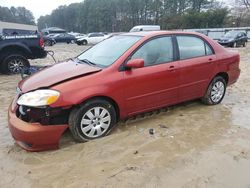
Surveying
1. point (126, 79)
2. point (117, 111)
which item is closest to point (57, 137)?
point (117, 111)

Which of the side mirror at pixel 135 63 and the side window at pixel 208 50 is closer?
the side mirror at pixel 135 63

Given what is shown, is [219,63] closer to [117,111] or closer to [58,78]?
[117,111]

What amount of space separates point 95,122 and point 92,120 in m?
0.07

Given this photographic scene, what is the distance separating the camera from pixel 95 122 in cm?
381

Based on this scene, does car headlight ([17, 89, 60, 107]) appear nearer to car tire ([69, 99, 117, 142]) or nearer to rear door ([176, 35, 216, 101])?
car tire ([69, 99, 117, 142])

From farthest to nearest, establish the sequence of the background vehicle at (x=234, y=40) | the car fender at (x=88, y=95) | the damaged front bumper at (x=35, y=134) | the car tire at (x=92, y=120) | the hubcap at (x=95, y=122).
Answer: the background vehicle at (x=234, y=40), the hubcap at (x=95, y=122), the car tire at (x=92, y=120), the car fender at (x=88, y=95), the damaged front bumper at (x=35, y=134)

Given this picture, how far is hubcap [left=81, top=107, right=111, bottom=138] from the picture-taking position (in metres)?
3.71

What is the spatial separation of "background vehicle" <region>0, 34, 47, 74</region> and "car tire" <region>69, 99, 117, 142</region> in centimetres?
599

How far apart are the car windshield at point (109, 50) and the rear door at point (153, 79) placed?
0.24 m

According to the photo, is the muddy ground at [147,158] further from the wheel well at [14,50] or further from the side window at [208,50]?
the wheel well at [14,50]

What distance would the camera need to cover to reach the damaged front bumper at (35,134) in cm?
337

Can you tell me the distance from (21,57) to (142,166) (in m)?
7.15

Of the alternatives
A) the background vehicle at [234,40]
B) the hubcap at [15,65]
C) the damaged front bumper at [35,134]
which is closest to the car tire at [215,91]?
the damaged front bumper at [35,134]

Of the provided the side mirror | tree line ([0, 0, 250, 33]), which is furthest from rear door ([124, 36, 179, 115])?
tree line ([0, 0, 250, 33])
